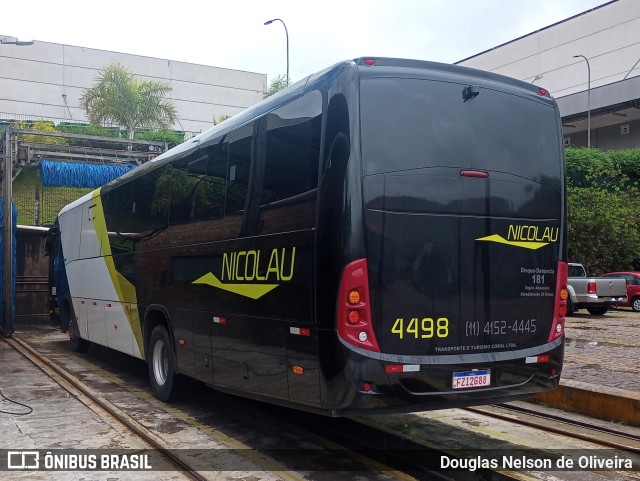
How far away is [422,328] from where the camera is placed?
18.2 feet

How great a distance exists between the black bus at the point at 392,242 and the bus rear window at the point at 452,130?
14mm

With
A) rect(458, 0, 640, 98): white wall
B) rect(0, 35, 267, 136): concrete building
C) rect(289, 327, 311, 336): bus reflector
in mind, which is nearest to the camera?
rect(289, 327, 311, 336): bus reflector

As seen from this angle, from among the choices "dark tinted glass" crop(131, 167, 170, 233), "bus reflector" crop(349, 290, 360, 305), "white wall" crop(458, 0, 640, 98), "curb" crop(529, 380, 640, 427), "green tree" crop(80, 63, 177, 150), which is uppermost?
"white wall" crop(458, 0, 640, 98)

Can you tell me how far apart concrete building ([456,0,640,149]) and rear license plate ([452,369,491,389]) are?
38.0 m

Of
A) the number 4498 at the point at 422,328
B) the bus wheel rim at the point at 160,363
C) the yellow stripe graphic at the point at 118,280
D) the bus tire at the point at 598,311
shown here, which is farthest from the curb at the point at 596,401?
the bus tire at the point at 598,311

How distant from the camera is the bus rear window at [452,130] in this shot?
18.3 ft

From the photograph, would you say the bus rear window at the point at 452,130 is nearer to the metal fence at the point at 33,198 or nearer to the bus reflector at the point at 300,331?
the bus reflector at the point at 300,331

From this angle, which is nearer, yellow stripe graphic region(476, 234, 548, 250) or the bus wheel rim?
yellow stripe graphic region(476, 234, 548, 250)

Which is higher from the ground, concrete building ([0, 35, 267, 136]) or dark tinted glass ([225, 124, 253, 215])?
concrete building ([0, 35, 267, 136])

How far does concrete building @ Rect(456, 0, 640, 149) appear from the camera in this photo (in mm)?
43781

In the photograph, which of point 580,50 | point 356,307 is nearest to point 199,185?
point 356,307

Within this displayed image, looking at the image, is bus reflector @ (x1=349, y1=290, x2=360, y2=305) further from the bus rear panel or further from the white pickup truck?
the white pickup truck

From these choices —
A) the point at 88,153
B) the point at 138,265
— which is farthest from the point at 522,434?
the point at 88,153

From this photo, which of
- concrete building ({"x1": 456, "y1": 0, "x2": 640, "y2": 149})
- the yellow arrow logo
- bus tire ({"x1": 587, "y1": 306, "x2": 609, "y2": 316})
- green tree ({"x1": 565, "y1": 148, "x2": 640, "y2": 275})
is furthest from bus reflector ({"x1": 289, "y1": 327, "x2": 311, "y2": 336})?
concrete building ({"x1": 456, "y1": 0, "x2": 640, "y2": 149})
